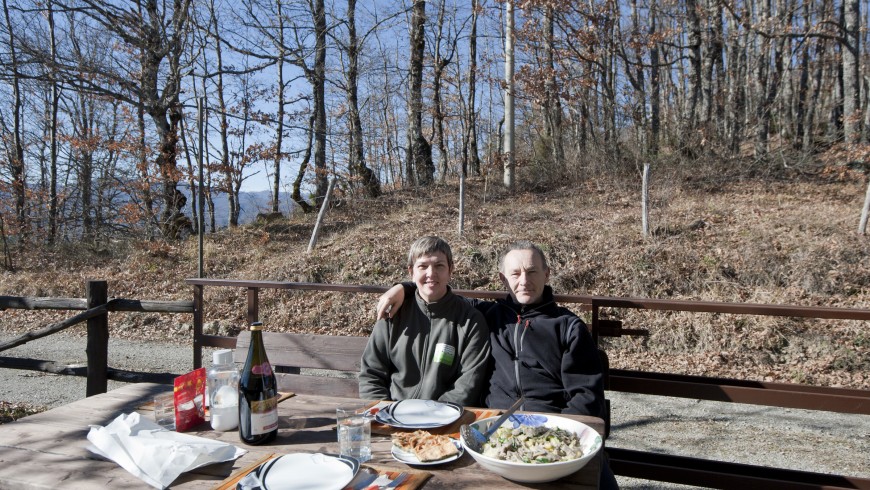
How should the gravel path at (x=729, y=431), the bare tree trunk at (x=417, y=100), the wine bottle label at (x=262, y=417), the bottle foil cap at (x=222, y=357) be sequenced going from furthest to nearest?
1. the bare tree trunk at (x=417, y=100)
2. the gravel path at (x=729, y=431)
3. the bottle foil cap at (x=222, y=357)
4. the wine bottle label at (x=262, y=417)

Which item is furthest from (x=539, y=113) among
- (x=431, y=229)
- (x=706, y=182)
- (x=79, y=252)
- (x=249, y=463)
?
(x=249, y=463)

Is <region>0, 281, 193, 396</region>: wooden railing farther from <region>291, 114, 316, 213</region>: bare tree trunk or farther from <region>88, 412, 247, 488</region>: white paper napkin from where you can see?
<region>291, 114, 316, 213</region>: bare tree trunk

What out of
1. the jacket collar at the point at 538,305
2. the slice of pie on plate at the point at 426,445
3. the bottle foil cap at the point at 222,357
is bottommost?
the slice of pie on plate at the point at 426,445

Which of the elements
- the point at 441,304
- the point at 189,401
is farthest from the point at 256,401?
the point at 441,304

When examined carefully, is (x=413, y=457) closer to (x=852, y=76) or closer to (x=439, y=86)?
(x=852, y=76)

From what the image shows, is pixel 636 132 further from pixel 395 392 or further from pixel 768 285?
pixel 395 392

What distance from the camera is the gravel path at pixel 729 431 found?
4.15 meters

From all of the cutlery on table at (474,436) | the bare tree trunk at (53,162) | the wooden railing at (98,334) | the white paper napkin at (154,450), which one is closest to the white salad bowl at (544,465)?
the cutlery on table at (474,436)

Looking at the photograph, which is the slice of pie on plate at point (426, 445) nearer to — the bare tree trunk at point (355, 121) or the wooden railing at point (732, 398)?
the wooden railing at point (732, 398)

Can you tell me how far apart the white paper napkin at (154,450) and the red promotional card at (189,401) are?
8cm

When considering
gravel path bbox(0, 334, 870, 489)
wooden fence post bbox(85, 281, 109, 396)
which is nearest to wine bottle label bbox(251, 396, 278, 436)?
gravel path bbox(0, 334, 870, 489)

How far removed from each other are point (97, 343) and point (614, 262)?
23.0ft

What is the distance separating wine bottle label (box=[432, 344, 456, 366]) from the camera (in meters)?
2.79

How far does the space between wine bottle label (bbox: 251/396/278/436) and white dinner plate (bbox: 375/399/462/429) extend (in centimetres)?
40
